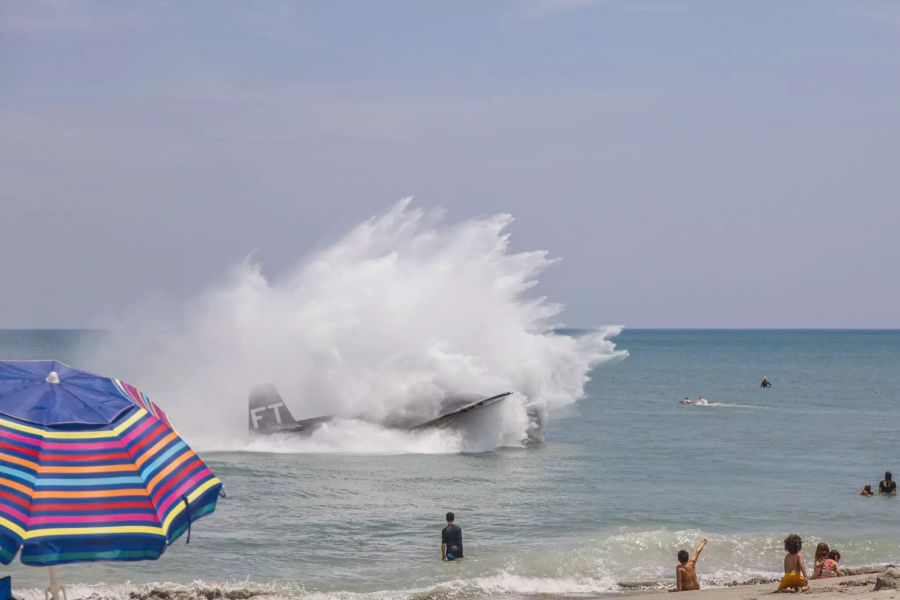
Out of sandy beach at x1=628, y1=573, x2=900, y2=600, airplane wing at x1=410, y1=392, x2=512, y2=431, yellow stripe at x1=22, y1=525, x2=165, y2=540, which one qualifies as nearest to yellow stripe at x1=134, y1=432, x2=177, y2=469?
yellow stripe at x1=22, y1=525, x2=165, y2=540

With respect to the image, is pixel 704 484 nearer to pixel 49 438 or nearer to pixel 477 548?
pixel 477 548

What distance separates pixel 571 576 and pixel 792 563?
4.92 metres

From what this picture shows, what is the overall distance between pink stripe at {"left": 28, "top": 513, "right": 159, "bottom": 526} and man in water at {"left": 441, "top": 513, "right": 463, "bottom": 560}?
11.8 m

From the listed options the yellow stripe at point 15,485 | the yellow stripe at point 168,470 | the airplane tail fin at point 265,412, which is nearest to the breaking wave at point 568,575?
the yellow stripe at point 168,470

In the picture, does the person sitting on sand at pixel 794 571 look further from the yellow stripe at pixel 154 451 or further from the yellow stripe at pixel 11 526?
the yellow stripe at pixel 11 526

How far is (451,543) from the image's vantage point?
17922 millimetres

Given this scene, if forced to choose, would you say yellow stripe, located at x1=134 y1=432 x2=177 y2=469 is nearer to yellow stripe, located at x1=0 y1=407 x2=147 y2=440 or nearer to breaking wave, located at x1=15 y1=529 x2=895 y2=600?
yellow stripe, located at x1=0 y1=407 x2=147 y2=440

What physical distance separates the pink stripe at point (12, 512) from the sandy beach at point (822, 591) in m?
9.18

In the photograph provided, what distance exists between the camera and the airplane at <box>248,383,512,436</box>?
33312 millimetres

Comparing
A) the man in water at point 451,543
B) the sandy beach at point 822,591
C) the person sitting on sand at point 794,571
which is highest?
the man in water at point 451,543

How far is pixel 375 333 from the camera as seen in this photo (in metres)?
36.2

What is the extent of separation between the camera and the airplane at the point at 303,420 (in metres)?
33.3

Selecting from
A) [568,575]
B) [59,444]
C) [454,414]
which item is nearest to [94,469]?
[59,444]

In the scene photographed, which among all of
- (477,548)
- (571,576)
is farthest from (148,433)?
(477,548)
